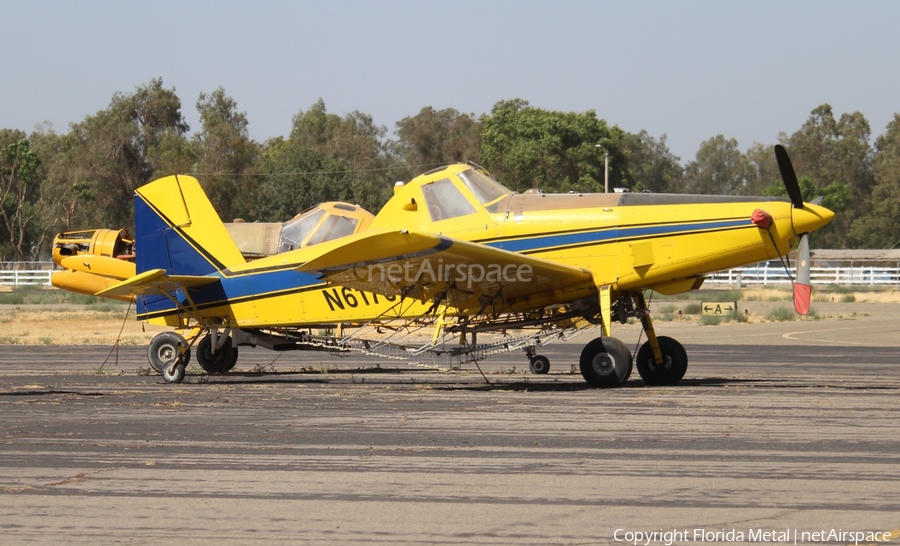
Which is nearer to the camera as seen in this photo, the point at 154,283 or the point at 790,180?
the point at 790,180

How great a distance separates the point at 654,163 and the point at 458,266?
370 feet

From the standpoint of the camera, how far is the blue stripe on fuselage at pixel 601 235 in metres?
14.1

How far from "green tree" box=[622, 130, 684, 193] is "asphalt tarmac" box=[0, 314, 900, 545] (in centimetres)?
10451

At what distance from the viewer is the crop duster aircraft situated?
45.8ft

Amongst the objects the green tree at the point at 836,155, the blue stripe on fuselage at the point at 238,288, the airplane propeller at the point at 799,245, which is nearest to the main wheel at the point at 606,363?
the airplane propeller at the point at 799,245

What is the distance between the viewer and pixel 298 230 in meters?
18.3

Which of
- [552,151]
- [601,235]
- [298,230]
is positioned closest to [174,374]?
[298,230]

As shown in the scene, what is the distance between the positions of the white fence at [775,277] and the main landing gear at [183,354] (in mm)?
42153

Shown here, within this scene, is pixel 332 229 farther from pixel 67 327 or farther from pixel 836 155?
pixel 836 155

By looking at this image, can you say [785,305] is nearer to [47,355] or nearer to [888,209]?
[47,355]

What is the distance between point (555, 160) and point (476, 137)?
73.3ft

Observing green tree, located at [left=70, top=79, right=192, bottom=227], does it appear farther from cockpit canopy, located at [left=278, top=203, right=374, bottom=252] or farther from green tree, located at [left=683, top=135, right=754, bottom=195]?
green tree, located at [left=683, top=135, right=754, bottom=195]

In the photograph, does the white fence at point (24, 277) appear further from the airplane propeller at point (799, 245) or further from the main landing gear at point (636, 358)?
the airplane propeller at point (799, 245)

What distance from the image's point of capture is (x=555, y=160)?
60406 millimetres
